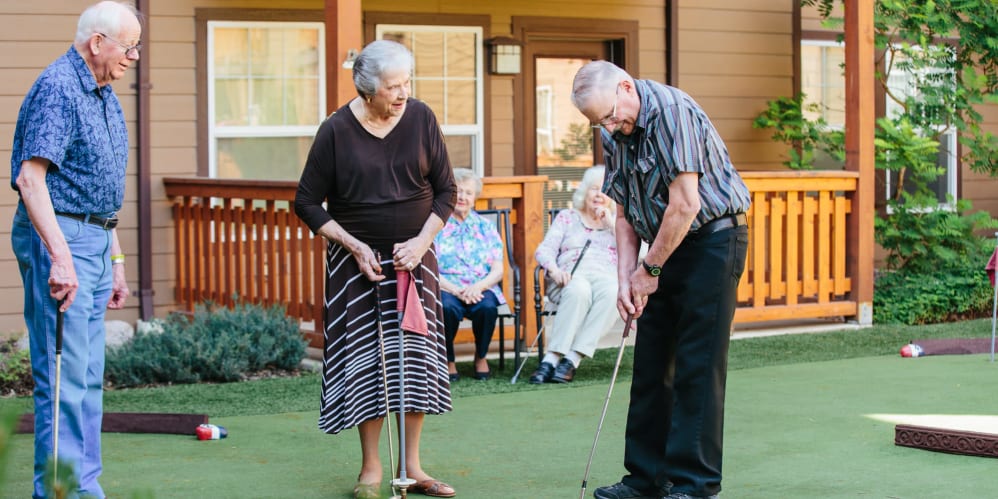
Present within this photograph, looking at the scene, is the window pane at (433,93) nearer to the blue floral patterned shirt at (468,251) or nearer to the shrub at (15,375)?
the blue floral patterned shirt at (468,251)

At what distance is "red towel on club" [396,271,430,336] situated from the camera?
3828mm

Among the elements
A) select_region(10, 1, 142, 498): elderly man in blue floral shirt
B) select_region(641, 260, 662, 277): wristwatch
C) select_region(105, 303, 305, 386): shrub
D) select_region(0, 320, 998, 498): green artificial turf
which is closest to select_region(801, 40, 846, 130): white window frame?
select_region(0, 320, 998, 498): green artificial turf

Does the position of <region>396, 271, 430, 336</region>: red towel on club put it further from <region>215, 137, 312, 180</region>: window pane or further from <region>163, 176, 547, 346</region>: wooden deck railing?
<region>215, 137, 312, 180</region>: window pane

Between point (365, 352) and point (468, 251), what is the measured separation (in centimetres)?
256

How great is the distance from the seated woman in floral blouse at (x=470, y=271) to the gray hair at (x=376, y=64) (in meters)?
2.60

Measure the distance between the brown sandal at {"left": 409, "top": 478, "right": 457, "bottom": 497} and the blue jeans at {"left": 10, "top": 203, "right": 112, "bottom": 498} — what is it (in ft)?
3.23

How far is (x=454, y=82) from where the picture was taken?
351 inches

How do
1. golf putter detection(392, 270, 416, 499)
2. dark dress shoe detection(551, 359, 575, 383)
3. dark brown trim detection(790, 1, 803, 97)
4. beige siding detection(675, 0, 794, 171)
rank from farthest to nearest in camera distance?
1. dark brown trim detection(790, 1, 803, 97)
2. beige siding detection(675, 0, 794, 171)
3. dark dress shoe detection(551, 359, 575, 383)
4. golf putter detection(392, 270, 416, 499)

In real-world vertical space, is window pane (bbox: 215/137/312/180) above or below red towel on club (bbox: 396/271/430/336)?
above

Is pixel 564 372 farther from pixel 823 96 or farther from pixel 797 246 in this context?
pixel 823 96

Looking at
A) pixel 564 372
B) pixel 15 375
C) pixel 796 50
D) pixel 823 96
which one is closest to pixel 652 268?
pixel 564 372

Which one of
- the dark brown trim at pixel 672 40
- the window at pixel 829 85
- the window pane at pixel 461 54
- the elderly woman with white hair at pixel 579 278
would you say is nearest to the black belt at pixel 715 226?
the elderly woman with white hair at pixel 579 278

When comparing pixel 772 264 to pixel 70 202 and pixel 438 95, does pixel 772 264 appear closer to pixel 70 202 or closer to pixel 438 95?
pixel 438 95

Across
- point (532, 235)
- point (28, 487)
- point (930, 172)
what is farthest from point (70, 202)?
point (930, 172)
